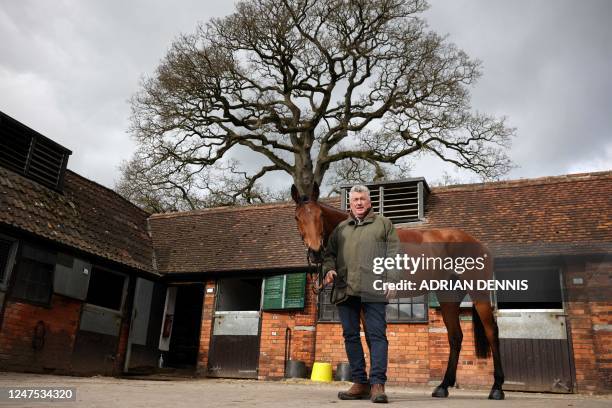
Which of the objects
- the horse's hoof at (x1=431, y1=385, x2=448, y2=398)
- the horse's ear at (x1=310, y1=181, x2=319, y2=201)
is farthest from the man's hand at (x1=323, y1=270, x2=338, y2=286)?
the horse's hoof at (x1=431, y1=385, x2=448, y2=398)

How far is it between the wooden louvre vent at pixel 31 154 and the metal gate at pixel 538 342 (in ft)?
37.9

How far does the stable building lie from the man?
7.65m

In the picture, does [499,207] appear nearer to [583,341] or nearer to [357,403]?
[583,341]

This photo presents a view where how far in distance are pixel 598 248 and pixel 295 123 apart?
13121 millimetres

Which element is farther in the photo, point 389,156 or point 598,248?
point 389,156

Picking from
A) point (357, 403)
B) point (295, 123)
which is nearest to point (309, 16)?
point (295, 123)

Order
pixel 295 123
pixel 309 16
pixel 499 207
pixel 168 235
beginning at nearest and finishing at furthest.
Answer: pixel 499 207 → pixel 168 235 → pixel 309 16 → pixel 295 123

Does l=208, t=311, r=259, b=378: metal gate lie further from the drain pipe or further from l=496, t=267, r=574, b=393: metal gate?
l=496, t=267, r=574, b=393: metal gate

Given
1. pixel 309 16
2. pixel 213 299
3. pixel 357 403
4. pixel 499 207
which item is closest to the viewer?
pixel 357 403

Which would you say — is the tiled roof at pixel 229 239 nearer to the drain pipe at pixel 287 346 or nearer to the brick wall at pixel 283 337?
the brick wall at pixel 283 337

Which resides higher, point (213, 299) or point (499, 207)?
point (499, 207)

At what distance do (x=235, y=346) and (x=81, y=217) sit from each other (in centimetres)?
537

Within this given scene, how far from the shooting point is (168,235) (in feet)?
55.1

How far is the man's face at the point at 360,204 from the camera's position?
4980 millimetres
